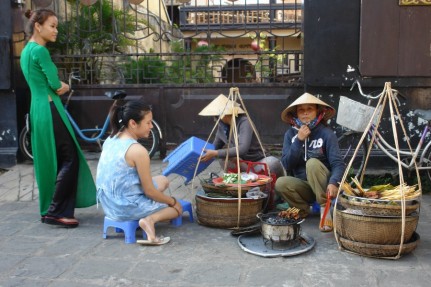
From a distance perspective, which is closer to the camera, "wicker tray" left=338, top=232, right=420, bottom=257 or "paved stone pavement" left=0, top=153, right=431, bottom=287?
"paved stone pavement" left=0, top=153, right=431, bottom=287

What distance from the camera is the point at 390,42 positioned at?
6.14 metres

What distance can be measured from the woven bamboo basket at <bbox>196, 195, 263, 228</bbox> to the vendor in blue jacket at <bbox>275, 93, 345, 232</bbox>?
0.35m

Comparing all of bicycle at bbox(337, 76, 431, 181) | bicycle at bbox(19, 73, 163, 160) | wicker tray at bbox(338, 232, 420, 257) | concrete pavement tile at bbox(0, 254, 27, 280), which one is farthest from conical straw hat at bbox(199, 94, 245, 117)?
bicycle at bbox(19, 73, 163, 160)

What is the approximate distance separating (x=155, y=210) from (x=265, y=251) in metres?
0.95

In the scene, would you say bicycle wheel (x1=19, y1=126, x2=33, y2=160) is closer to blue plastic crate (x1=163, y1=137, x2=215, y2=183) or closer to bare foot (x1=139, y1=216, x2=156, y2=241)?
blue plastic crate (x1=163, y1=137, x2=215, y2=183)

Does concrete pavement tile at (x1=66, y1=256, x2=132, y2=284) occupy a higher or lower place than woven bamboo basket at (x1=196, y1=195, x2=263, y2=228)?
lower

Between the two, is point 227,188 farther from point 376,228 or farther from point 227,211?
point 376,228

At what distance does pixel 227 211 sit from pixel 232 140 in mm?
941

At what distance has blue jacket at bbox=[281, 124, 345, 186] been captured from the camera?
4324mm

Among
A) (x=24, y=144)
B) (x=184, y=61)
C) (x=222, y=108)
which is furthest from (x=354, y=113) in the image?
(x=24, y=144)

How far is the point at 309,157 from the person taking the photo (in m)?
4.52

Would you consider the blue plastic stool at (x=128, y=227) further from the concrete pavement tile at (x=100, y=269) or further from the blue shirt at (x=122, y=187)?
the concrete pavement tile at (x=100, y=269)

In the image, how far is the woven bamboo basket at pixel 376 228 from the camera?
3545 mm

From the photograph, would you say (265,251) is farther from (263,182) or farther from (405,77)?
(405,77)
